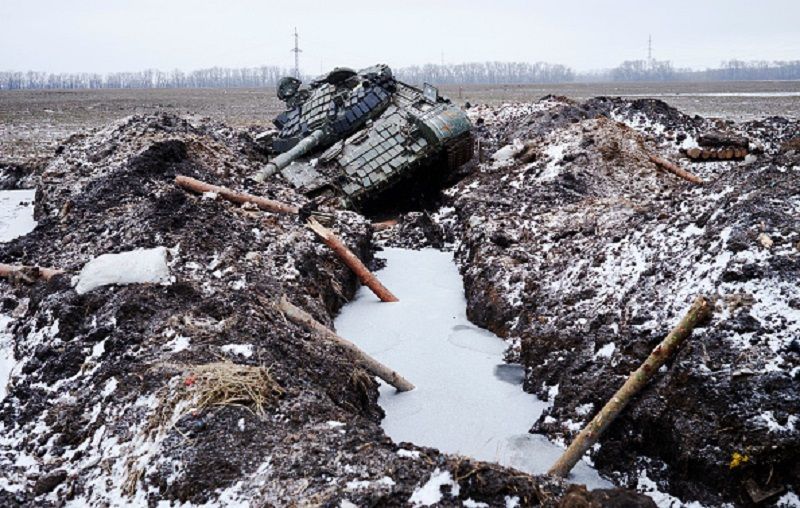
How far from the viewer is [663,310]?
5.39 meters

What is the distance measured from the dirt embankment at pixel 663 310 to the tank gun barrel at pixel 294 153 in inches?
147

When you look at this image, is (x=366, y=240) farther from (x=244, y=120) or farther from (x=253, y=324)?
(x=244, y=120)

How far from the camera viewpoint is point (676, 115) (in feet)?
49.4

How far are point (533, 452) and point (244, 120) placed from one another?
26366mm

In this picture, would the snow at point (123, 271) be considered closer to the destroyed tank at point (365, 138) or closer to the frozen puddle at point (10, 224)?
the frozen puddle at point (10, 224)

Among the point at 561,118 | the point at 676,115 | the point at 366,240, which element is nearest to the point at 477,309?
the point at 366,240

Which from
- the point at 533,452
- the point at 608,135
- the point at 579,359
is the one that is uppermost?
the point at 608,135

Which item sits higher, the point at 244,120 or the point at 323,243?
the point at 244,120

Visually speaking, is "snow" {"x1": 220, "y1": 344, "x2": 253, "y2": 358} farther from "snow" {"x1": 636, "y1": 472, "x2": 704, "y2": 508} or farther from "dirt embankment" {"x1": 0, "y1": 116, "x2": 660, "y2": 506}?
"snow" {"x1": 636, "y1": 472, "x2": 704, "y2": 508}

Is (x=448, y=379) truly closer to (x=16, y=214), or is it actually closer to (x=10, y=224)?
(x=10, y=224)

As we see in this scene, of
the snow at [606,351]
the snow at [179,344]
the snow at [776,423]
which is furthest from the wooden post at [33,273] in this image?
the snow at [776,423]

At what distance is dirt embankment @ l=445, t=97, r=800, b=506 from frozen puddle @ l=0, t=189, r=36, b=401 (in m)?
4.57

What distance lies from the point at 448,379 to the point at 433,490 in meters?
2.84

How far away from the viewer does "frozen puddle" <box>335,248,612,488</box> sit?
204 inches
